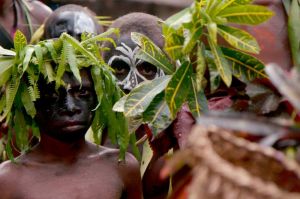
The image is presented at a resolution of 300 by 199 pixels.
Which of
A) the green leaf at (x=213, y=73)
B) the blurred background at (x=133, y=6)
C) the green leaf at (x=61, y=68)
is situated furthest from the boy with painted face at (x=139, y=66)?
the blurred background at (x=133, y=6)

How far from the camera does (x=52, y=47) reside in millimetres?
2469

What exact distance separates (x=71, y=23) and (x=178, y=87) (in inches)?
60.3

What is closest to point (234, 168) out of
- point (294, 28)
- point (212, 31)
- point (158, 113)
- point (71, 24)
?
point (212, 31)

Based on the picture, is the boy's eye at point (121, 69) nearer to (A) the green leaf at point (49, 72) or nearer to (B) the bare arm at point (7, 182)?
(A) the green leaf at point (49, 72)

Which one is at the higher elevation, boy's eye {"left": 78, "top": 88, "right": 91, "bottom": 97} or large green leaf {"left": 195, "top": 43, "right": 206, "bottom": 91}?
large green leaf {"left": 195, "top": 43, "right": 206, "bottom": 91}

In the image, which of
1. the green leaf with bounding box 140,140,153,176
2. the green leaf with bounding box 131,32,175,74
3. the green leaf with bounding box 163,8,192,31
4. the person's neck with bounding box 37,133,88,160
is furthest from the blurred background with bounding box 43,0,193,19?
the green leaf with bounding box 163,8,192,31

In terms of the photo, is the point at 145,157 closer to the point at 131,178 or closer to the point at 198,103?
the point at 131,178

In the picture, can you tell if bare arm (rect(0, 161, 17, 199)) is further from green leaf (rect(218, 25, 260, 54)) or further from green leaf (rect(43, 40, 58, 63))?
green leaf (rect(218, 25, 260, 54))

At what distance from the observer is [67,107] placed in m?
2.43

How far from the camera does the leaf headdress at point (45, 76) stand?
95.8 inches

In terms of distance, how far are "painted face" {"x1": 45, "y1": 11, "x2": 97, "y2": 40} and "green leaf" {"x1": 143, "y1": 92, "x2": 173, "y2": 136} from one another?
53.8 inches

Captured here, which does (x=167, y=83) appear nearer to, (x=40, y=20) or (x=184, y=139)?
(x=184, y=139)

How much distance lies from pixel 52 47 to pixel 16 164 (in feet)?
1.55

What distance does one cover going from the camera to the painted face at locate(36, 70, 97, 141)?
2447 millimetres
